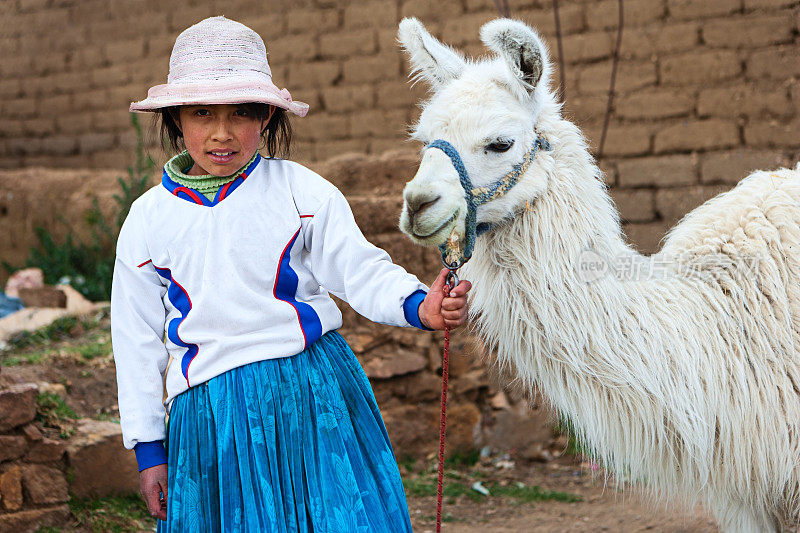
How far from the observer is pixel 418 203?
1970mm

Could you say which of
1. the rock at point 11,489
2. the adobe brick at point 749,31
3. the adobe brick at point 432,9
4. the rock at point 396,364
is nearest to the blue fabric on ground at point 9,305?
the rock at point 11,489

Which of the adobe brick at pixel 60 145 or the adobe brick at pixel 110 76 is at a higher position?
the adobe brick at pixel 110 76

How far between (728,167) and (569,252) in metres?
3.37

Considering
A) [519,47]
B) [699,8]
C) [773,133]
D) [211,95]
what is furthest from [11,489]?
[699,8]

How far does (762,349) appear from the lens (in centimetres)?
231

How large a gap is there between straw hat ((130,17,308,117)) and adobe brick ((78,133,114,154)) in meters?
6.29

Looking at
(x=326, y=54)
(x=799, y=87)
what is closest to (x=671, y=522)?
(x=799, y=87)

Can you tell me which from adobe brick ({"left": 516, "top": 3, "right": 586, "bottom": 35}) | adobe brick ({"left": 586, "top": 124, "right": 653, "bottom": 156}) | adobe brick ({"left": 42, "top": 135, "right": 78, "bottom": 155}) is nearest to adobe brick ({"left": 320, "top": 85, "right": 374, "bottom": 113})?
adobe brick ({"left": 516, "top": 3, "right": 586, "bottom": 35})

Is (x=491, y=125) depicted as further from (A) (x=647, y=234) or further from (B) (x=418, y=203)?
(A) (x=647, y=234)

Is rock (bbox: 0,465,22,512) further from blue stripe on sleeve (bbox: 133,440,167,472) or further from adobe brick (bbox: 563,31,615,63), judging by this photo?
adobe brick (bbox: 563,31,615,63)

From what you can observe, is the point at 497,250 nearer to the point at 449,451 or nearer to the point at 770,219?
the point at 770,219

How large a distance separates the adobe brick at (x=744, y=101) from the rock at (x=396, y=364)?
236 cm

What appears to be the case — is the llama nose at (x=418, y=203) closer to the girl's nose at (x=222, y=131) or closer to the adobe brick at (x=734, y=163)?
the girl's nose at (x=222, y=131)

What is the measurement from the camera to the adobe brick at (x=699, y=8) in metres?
5.07
